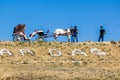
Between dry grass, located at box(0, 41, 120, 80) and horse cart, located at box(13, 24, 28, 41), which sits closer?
dry grass, located at box(0, 41, 120, 80)

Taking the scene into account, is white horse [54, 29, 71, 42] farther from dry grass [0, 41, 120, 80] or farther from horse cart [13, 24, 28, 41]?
dry grass [0, 41, 120, 80]

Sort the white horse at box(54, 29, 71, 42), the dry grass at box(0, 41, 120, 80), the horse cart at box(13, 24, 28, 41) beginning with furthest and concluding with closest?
1. the white horse at box(54, 29, 71, 42)
2. the horse cart at box(13, 24, 28, 41)
3. the dry grass at box(0, 41, 120, 80)

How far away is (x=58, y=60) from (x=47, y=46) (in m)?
4.26

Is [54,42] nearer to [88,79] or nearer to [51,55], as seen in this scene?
[51,55]

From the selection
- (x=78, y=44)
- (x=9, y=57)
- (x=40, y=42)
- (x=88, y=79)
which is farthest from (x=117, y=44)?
(x=88, y=79)

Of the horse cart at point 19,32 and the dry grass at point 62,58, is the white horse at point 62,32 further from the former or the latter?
the dry grass at point 62,58

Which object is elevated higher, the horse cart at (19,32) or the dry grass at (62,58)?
the horse cart at (19,32)

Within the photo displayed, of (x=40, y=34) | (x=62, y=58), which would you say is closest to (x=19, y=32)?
(x=40, y=34)

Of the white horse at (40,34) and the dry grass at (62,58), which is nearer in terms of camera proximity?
the dry grass at (62,58)

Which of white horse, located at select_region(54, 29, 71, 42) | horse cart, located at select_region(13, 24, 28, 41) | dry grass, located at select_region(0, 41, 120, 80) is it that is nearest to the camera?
dry grass, located at select_region(0, 41, 120, 80)

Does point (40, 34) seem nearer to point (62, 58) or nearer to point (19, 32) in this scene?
point (19, 32)

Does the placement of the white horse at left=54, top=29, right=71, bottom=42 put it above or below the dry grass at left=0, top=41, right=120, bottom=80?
above

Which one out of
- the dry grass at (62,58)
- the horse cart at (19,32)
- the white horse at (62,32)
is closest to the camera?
the dry grass at (62,58)

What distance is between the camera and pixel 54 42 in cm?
4438
